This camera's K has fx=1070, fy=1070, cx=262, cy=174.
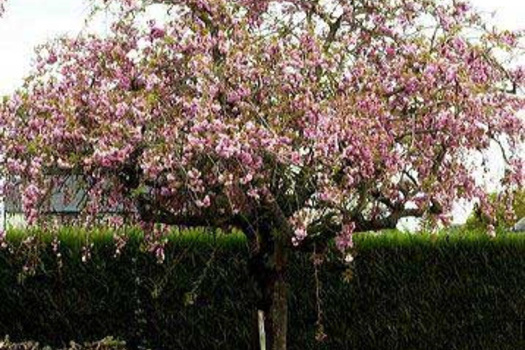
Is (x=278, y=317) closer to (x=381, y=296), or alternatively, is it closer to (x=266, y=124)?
(x=266, y=124)

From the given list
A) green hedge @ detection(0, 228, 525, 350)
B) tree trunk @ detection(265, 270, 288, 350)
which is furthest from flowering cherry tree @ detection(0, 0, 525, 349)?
green hedge @ detection(0, 228, 525, 350)

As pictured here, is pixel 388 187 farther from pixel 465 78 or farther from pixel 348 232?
pixel 465 78

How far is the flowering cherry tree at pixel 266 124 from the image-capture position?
28.7 feet

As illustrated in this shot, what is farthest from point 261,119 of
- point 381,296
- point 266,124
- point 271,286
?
point 381,296

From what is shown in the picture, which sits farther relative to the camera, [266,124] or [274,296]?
[274,296]

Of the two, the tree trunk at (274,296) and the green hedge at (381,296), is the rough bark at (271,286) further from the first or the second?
the green hedge at (381,296)

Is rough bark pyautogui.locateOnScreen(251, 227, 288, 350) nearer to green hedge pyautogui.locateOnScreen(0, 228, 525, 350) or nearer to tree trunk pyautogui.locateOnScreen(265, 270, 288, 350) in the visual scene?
tree trunk pyautogui.locateOnScreen(265, 270, 288, 350)

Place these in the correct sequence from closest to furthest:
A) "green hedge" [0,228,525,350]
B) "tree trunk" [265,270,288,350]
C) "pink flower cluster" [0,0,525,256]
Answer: "pink flower cluster" [0,0,525,256]
"tree trunk" [265,270,288,350]
"green hedge" [0,228,525,350]

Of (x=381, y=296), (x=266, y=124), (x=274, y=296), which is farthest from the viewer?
(x=381, y=296)

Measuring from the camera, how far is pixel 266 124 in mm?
8727

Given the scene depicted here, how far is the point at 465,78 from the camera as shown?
9289 mm

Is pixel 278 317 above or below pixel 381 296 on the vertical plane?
below

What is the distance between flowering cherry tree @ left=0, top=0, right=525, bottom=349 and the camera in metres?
8.74

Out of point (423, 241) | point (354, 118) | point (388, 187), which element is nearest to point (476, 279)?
point (423, 241)
